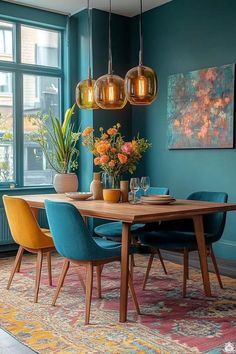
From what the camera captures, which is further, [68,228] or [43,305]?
[43,305]

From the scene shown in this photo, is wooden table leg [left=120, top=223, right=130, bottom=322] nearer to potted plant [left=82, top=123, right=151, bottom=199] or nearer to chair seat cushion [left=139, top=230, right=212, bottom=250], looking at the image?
chair seat cushion [left=139, top=230, right=212, bottom=250]

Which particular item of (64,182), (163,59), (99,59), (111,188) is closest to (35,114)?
(99,59)

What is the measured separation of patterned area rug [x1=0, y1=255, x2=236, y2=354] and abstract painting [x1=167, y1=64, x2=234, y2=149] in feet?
5.35

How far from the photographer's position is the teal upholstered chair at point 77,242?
119 inches

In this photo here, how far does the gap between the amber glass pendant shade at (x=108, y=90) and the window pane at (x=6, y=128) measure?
2198 millimetres

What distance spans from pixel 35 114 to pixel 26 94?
270mm

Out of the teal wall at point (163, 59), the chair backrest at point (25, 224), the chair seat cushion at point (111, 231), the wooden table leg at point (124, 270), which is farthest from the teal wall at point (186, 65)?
the chair backrest at point (25, 224)

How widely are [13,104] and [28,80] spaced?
1.22 feet

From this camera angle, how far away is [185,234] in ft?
13.0

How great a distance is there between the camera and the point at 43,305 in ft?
11.2

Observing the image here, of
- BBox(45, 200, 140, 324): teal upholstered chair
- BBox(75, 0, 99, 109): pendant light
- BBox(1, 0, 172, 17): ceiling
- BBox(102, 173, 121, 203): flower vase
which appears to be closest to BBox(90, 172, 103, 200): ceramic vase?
BBox(102, 173, 121, 203): flower vase

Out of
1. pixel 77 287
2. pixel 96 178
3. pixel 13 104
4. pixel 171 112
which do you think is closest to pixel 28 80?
pixel 13 104

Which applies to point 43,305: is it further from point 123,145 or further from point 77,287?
point 123,145

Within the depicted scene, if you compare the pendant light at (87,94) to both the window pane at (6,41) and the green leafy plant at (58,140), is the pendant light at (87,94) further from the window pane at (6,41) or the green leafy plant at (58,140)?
the window pane at (6,41)
